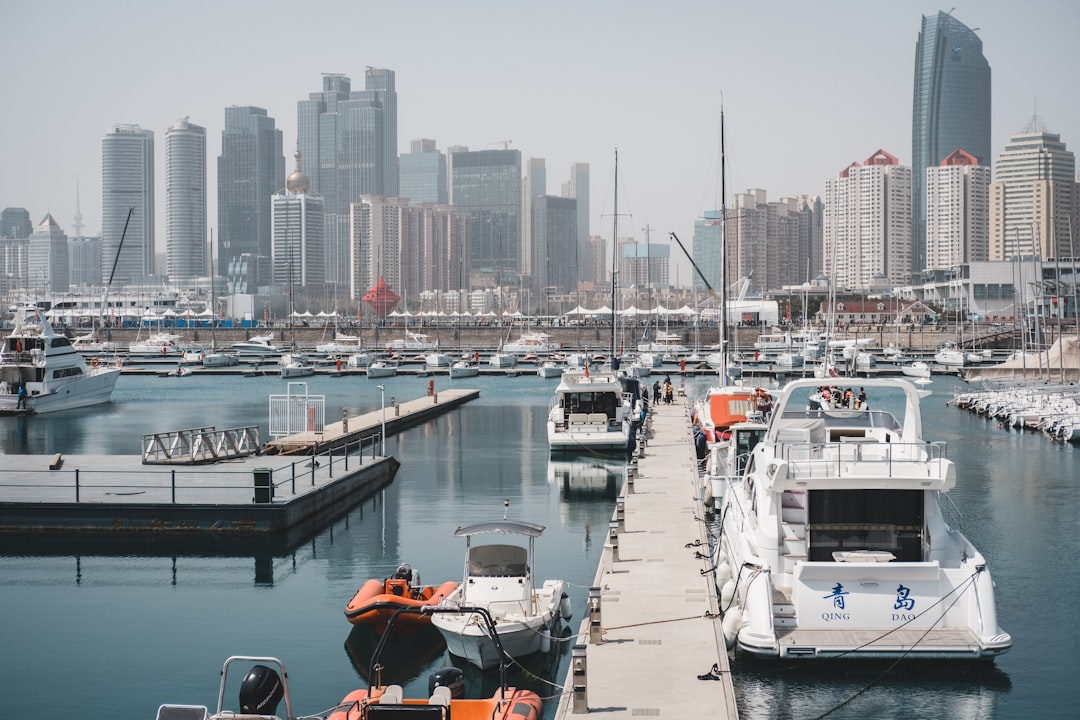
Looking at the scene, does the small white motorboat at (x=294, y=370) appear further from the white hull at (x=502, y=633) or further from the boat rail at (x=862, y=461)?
the boat rail at (x=862, y=461)

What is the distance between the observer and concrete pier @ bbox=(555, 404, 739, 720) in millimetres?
14750

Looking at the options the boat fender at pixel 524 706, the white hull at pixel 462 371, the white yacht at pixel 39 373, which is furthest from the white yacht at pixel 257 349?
the boat fender at pixel 524 706

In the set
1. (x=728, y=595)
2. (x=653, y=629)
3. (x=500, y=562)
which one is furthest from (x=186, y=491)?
(x=653, y=629)

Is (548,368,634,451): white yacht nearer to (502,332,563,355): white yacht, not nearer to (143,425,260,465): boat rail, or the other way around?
(143,425,260,465): boat rail

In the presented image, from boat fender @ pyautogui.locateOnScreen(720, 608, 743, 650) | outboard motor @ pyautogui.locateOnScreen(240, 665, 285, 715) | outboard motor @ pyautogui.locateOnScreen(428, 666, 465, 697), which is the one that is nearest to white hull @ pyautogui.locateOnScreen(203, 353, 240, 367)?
boat fender @ pyautogui.locateOnScreen(720, 608, 743, 650)

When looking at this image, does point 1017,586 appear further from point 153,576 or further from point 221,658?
point 153,576

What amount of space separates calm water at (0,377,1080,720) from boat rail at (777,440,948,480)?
3.18 metres

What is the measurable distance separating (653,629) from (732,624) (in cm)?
151

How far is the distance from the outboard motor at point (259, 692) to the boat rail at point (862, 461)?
9088mm

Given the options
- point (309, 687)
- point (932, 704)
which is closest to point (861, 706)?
point (932, 704)

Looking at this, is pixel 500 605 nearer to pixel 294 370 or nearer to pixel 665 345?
pixel 294 370

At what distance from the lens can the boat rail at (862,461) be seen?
18.7 m

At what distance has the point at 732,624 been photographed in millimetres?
18766

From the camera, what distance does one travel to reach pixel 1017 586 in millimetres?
25516
